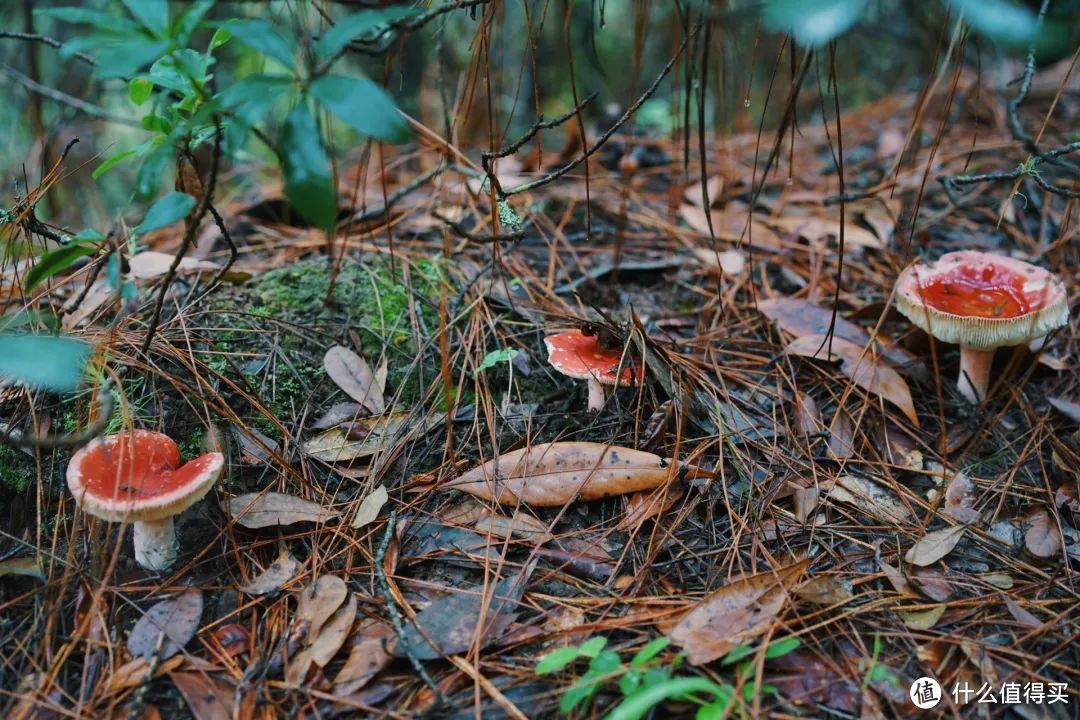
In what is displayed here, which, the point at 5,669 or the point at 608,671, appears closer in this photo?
the point at 608,671

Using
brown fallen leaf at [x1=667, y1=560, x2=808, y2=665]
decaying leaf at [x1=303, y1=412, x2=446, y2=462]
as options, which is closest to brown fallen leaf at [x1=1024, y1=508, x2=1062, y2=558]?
brown fallen leaf at [x1=667, y1=560, x2=808, y2=665]

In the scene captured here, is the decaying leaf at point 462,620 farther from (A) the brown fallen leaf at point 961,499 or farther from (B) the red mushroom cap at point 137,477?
(A) the brown fallen leaf at point 961,499

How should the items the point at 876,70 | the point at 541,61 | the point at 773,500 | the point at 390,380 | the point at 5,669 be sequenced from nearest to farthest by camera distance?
the point at 5,669, the point at 773,500, the point at 390,380, the point at 541,61, the point at 876,70

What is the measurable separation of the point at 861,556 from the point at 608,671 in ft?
3.11

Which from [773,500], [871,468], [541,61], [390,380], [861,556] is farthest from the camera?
[541,61]

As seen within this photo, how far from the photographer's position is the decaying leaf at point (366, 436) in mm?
2471

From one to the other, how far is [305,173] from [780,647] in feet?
5.32

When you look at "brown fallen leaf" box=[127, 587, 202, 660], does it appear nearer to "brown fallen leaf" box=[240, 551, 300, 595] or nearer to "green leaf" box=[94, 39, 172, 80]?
"brown fallen leaf" box=[240, 551, 300, 595]

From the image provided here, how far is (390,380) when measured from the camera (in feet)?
8.99

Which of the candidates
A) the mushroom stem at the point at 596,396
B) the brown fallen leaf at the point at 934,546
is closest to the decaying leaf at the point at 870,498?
the brown fallen leaf at the point at 934,546

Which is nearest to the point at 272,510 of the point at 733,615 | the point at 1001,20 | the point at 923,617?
the point at 733,615

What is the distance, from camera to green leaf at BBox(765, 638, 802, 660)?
179 centimetres

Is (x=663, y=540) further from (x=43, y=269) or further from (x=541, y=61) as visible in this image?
(x=541, y=61)

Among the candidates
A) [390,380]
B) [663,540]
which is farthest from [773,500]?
[390,380]
